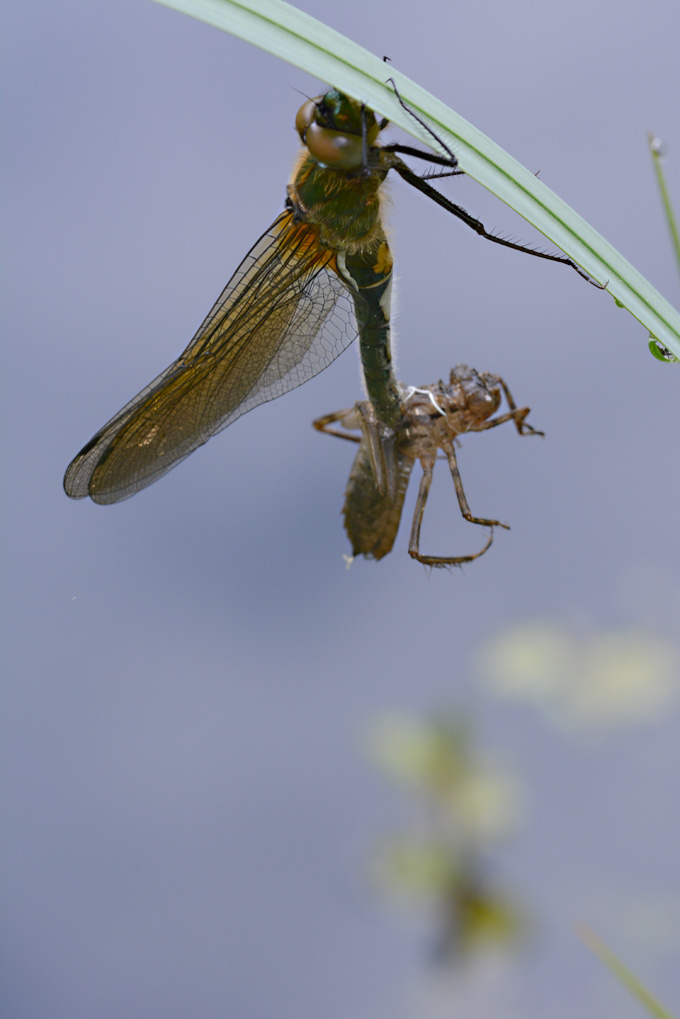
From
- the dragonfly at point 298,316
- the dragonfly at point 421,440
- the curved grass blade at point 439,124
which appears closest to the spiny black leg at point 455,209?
the dragonfly at point 298,316

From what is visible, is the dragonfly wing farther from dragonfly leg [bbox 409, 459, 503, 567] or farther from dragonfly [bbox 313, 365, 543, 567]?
dragonfly leg [bbox 409, 459, 503, 567]

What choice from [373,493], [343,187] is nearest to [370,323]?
[343,187]

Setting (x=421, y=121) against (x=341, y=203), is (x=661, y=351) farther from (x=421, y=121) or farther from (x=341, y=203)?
(x=341, y=203)

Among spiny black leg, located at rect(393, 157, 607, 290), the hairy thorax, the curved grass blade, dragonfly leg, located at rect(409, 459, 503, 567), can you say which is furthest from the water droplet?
dragonfly leg, located at rect(409, 459, 503, 567)

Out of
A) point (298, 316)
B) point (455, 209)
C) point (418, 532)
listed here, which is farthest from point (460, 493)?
point (455, 209)

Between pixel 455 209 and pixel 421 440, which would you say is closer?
pixel 455 209

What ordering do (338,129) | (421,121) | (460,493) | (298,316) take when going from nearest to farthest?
1. (421,121)
2. (338,129)
3. (298,316)
4. (460,493)

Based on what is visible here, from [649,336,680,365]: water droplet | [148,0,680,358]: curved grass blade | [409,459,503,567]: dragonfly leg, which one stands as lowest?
[409,459,503,567]: dragonfly leg
